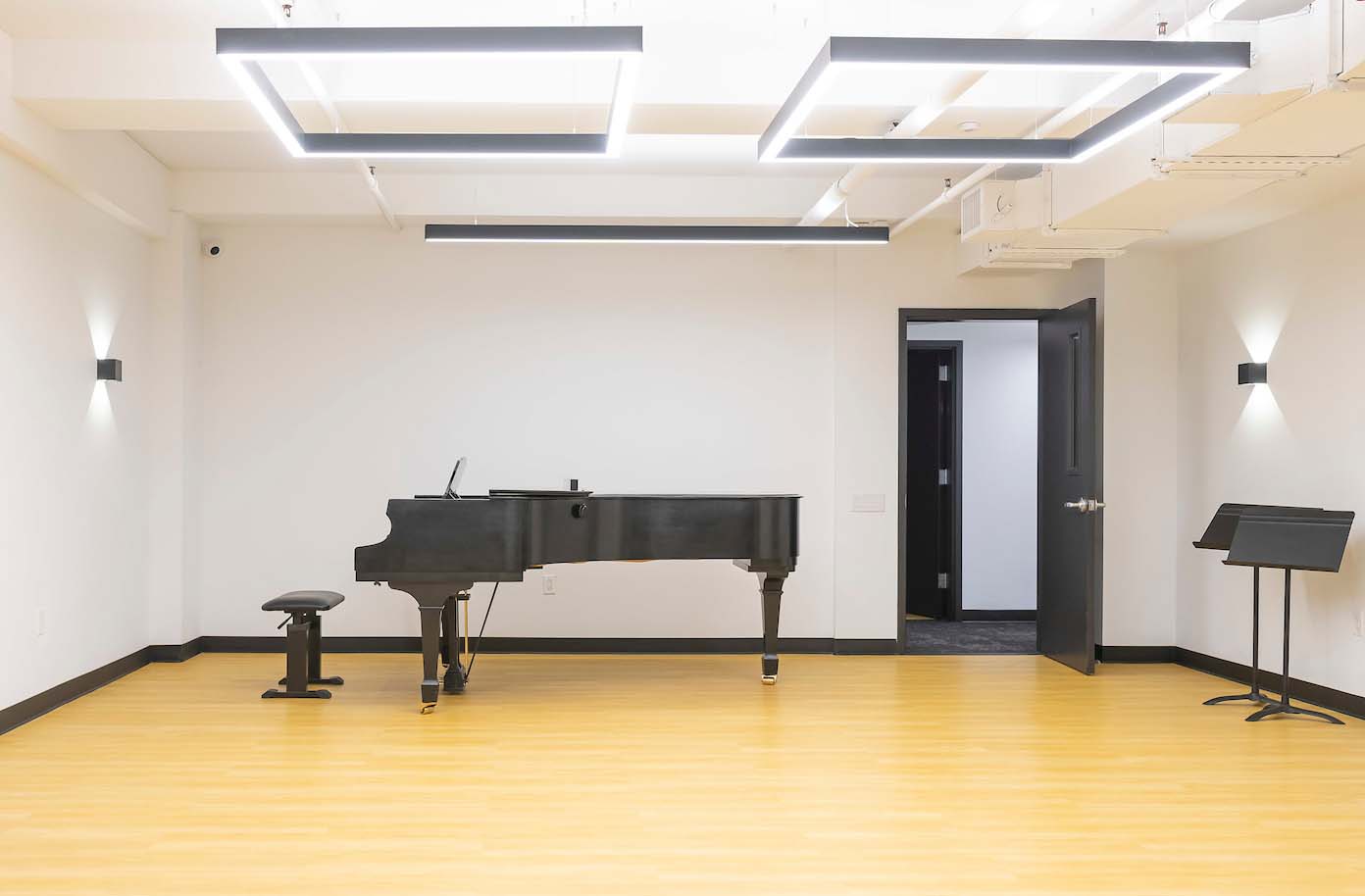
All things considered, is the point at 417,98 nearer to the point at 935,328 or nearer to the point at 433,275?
the point at 433,275

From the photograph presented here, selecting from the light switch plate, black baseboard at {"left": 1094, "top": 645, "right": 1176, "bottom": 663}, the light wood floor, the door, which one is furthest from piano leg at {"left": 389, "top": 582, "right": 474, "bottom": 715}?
black baseboard at {"left": 1094, "top": 645, "right": 1176, "bottom": 663}

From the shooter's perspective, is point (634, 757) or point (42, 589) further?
point (42, 589)

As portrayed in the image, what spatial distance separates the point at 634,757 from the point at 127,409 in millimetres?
3846

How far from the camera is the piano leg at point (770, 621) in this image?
6.28 m

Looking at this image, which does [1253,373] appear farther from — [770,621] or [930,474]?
[930,474]

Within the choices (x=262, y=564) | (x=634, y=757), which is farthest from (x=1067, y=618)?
(x=262, y=564)

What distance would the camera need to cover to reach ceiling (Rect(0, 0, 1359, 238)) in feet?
14.3

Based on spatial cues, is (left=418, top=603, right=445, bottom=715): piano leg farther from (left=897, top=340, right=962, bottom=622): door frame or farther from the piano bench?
(left=897, top=340, right=962, bottom=622): door frame

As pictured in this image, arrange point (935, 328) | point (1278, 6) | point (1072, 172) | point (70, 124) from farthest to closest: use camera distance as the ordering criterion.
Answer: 1. point (935, 328)
2. point (1072, 172)
3. point (70, 124)
4. point (1278, 6)

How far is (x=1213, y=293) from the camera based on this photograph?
695 cm

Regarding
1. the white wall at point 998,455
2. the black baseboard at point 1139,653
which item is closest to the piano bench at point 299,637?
the black baseboard at point 1139,653

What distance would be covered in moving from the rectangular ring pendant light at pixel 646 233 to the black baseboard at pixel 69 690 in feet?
9.78

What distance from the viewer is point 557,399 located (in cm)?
740

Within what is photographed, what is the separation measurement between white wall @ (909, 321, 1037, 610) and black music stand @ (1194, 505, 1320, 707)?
9.64ft
